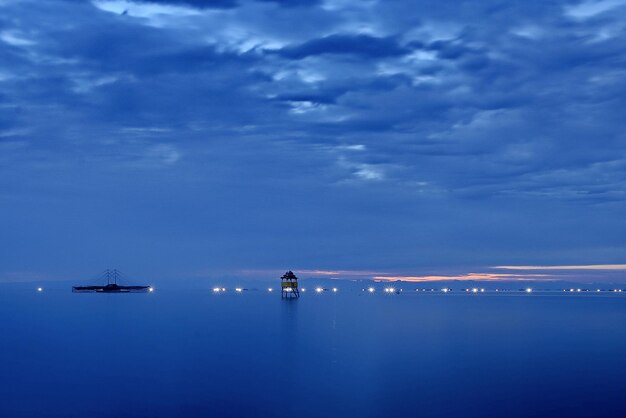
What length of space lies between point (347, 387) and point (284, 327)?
181 feet

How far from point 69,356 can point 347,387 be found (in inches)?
1352

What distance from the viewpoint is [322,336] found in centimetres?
8900

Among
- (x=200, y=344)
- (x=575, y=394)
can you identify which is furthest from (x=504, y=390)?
(x=200, y=344)

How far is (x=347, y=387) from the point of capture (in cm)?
4934

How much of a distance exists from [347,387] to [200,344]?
1305 inches

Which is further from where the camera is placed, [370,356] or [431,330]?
[431,330]

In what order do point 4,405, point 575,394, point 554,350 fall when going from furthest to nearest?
1. point 554,350
2. point 575,394
3. point 4,405

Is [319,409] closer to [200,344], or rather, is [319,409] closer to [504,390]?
[504,390]

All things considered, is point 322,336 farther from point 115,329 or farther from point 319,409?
point 319,409

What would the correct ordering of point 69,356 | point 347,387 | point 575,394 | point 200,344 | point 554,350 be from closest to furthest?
point 575,394 < point 347,387 < point 69,356 < point 554,350 < point 200,344

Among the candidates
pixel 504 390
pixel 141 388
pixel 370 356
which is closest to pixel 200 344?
pixel 370 356

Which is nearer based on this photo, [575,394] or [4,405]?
[4,405]

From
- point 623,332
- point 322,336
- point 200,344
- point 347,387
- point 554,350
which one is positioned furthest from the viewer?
point 623,332

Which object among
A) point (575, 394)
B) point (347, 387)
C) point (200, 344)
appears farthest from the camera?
point (200, 344)
